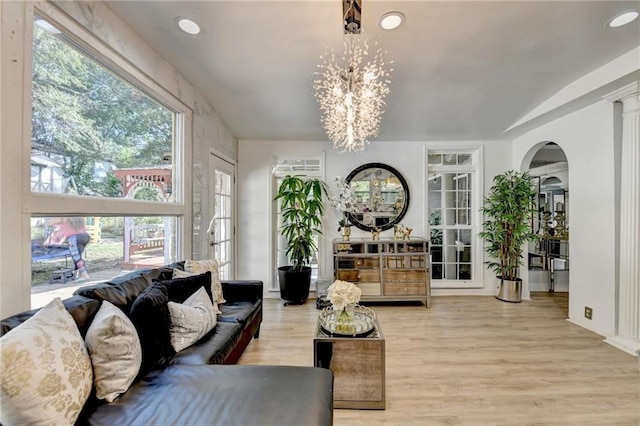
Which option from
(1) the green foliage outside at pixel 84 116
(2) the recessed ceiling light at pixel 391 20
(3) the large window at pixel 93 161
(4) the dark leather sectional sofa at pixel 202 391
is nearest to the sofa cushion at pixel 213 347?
(4) the dark leather sectional sofa at pixel 202 391

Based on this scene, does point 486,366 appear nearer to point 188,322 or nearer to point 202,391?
point 202,391

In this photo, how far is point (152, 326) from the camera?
5.15ft

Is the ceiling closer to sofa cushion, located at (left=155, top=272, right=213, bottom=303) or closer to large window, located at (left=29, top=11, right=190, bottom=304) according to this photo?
large window, located at (left=29, top=11, right=190, bottom=304)

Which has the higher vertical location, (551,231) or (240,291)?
(551,231)

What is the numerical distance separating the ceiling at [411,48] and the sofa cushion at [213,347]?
249 centimetres

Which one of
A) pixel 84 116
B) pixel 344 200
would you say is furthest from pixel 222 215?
pixel 84 116

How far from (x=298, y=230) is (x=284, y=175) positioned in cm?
106

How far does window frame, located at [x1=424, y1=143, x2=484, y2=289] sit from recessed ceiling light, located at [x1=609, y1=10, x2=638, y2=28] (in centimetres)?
223

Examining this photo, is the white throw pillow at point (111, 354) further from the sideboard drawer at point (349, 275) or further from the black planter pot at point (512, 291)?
the black planter pot at point (512, 291)

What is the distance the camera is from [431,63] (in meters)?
2.75

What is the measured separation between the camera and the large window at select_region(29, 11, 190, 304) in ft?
5.05

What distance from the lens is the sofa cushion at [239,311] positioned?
2.26 metres

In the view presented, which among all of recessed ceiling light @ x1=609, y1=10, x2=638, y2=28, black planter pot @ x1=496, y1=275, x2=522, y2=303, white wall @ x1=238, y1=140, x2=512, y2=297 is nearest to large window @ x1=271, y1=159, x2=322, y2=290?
white wall @ x1=238, y1=140, x2=512, y2=297


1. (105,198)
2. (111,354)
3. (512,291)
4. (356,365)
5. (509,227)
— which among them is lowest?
(512,291)
